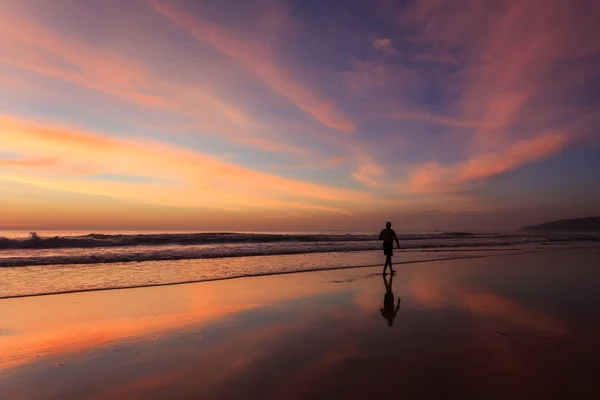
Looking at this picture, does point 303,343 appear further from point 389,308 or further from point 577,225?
point 577,225

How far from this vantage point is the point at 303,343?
6.99 metres

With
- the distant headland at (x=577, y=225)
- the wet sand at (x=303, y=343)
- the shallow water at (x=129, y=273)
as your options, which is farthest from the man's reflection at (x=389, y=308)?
the distant headland at (x=577, y=225)

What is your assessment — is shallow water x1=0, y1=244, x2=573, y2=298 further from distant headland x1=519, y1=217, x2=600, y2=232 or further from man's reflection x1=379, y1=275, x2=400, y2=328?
distant headland x1=519, y1=217, x2=600, y2=232

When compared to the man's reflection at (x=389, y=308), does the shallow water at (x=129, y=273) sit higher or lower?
higher

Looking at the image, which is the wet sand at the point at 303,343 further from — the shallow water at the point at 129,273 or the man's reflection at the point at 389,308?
the shallow water at the point at 129,273

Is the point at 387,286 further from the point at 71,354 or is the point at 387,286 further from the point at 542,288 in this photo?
the point at 71,354

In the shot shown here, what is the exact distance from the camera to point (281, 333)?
765 centimetres

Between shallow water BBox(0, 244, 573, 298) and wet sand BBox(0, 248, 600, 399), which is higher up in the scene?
shallow water BBox(0, 244, 573, 298)

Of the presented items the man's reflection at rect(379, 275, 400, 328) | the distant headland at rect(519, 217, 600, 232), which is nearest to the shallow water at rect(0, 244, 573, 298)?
the man's reflection at rect(379, 275, 400, 328)

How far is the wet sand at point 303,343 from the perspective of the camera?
16.7ft

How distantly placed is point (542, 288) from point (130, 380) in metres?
13.1

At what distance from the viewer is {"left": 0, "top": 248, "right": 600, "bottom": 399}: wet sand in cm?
509

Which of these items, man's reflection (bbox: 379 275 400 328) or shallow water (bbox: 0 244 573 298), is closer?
man's reflection (bbox: 379 275 400 328)

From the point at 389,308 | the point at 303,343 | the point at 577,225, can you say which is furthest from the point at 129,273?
the point at 577,225
